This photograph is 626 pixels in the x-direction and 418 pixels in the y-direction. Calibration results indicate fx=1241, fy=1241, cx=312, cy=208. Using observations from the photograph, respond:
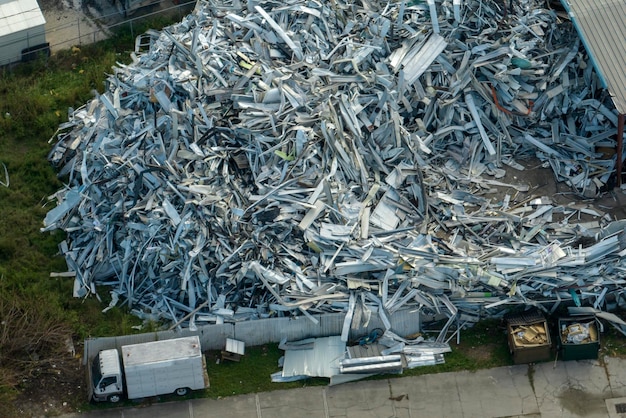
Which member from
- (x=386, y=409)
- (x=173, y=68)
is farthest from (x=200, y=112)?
(x=386, y=409)

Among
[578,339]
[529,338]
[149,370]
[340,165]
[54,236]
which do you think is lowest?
[578,339]

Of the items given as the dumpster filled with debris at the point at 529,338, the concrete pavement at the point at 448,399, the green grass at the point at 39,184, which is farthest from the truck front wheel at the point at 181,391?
the dumpster filled with debris at the point at 529,338

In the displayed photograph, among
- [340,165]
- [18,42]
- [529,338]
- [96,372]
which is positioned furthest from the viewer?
[18,42]

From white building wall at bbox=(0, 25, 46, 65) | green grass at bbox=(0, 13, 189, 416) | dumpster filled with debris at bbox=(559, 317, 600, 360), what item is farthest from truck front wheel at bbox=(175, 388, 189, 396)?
white building wall at bbox=(0, 25, 46, 65)

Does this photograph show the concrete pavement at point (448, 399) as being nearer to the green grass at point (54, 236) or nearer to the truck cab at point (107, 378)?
the green grass at point (54, 236)

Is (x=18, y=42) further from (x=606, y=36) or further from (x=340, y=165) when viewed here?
(x=606, y=36)

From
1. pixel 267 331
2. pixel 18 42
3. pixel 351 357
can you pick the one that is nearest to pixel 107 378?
pixel 267 331

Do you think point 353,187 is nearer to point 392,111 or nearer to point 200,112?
point 392,111
